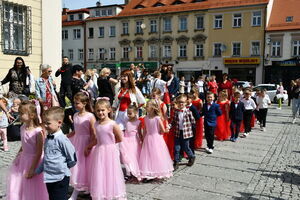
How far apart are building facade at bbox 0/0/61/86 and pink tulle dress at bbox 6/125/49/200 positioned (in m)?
8.69

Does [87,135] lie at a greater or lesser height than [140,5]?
lesser

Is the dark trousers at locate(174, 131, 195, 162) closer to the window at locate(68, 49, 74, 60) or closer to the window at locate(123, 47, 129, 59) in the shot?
the window at locate(123, 47, 129, 59)

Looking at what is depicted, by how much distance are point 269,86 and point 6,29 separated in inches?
710

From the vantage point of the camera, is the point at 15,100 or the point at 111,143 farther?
the point at 15,100

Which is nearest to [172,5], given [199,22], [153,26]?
[153,26]

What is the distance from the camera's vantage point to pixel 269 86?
2166 centimetres

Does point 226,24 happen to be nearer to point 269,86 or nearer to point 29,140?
point 269,86

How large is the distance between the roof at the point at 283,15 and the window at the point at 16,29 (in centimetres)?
2668

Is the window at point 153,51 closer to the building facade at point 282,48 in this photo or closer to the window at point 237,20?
the window at point 237,20

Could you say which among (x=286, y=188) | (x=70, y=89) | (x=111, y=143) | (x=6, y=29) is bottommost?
(x=286, y=188)

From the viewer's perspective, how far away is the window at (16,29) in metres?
10.8

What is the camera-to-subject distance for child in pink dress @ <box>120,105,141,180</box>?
4719mm

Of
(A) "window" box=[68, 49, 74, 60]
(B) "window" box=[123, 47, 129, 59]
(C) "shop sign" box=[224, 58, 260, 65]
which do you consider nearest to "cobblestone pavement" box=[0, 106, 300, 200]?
(C) "shop sign" box=[224, 58, 260, 65]

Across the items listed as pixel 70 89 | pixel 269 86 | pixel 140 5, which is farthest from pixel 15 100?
pixel 140 5
